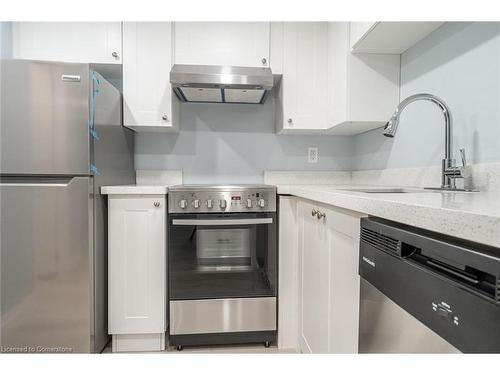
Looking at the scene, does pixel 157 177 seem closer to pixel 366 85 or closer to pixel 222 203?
pixel 222 203

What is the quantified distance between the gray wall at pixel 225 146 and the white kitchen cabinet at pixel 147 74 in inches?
12.4

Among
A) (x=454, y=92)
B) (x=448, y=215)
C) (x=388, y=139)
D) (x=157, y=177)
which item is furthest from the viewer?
(x=157, y=177)

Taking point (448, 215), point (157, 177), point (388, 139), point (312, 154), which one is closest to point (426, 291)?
point (448, 215)

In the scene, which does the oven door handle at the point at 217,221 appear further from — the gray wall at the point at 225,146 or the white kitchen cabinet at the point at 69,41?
the white kitchen cabinet at the point at 69,41

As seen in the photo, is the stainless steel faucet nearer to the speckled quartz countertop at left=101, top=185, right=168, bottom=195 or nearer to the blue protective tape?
the speckled quartz countertop at left=101, top=185, right=168, bottom=195

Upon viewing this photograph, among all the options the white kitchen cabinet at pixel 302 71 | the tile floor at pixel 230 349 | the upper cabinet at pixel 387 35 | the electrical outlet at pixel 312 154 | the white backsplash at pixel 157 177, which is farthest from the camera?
the electrical outlet at pixel 312 154

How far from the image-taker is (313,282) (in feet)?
4.27

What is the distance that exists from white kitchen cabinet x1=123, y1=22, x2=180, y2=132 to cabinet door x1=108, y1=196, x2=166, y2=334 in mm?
608

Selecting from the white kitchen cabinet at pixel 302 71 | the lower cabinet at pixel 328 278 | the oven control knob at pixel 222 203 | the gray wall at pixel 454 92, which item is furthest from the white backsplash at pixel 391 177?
the oven control knob at pixel 222 203

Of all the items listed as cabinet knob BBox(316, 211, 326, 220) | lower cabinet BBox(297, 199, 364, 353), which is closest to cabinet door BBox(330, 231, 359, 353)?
lower cabinet BBox(297, 199, 364, 353)

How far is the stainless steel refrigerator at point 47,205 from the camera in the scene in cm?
140

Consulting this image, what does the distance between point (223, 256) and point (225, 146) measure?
922 mm

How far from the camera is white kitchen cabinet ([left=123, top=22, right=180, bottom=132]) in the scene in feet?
6.04

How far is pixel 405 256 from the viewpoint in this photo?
0.60 m
